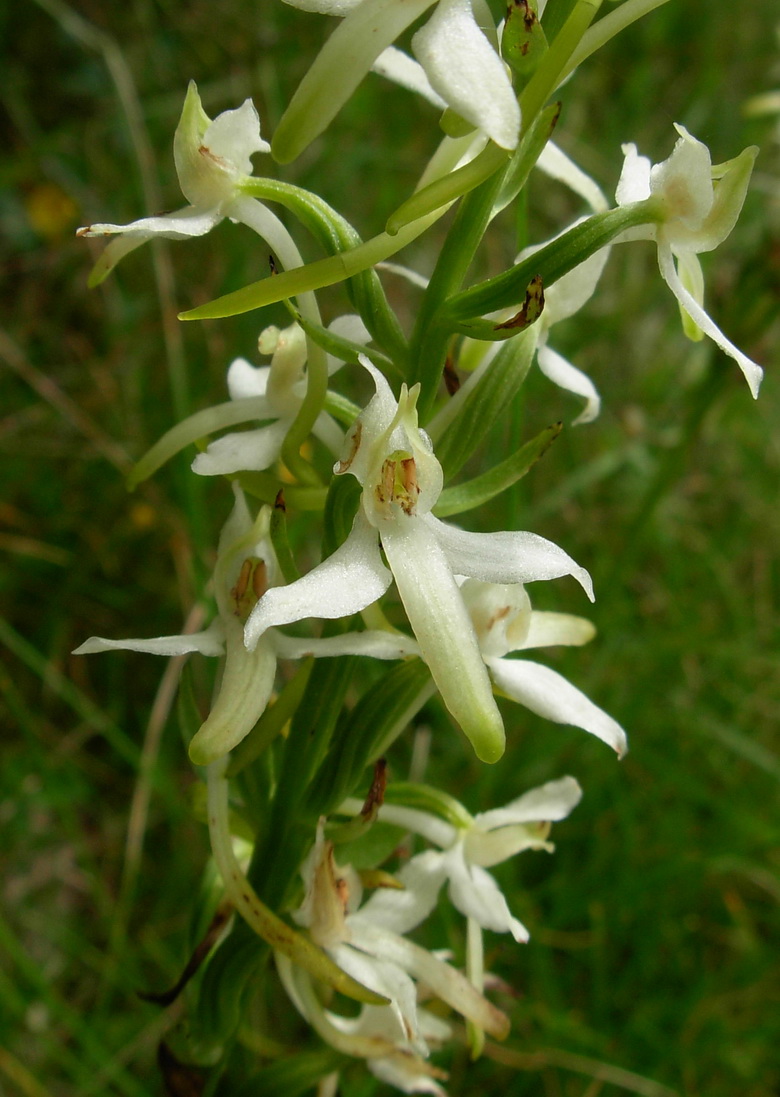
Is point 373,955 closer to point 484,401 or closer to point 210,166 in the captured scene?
point 484,401

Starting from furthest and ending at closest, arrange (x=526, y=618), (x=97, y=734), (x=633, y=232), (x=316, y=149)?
(x=316, y=149)
(x=97, y=734)
(x=526, y=618)
(x=633, y=232)

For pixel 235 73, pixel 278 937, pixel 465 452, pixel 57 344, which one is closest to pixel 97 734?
pixel 57 344

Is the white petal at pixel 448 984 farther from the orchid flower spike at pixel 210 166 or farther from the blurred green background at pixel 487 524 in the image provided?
the orchid flower spike at pixel 210 166

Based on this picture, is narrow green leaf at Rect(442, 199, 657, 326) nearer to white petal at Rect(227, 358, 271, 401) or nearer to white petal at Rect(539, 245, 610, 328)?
white petal at Rect(539, 245, 610, 328)

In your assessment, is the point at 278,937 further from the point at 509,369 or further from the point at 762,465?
the point at 762,465

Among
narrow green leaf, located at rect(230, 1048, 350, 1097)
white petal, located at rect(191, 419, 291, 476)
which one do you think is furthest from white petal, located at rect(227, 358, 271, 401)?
narrow green leaf, located at rect(230, 1048, 350, 1097)

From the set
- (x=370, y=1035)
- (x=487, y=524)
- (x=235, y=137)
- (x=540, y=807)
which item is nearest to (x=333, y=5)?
(x=235, y=137)

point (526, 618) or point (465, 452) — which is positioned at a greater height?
point (465, 452)
